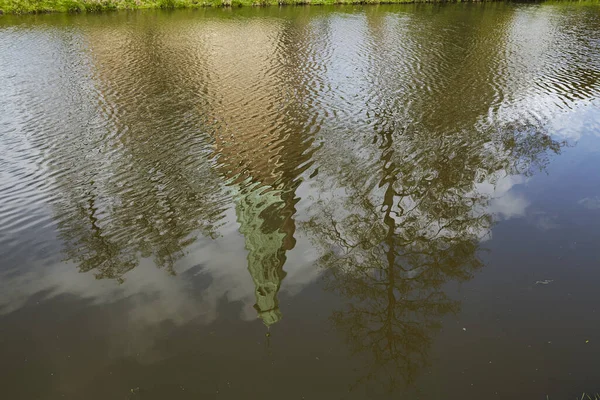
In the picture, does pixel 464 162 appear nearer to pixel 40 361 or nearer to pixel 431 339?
pixel 431 339

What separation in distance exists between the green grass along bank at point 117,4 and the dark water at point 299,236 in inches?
1204

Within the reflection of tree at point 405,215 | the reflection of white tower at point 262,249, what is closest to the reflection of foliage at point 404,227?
the reflection of tree at point 405,215

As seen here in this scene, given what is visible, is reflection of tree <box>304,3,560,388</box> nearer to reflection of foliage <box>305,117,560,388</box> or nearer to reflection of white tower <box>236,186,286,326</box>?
reflection of foliage <box>305,117,560,388</box>

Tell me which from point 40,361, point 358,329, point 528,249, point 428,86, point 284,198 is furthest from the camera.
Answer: point 428,86

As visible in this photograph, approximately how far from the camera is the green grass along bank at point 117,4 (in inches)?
1981

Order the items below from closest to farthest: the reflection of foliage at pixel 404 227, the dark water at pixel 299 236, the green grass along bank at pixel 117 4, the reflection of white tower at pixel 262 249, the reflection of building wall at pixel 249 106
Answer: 1. the dark water at pixel 299 236
2. the reflection of foliage at pixel 404 227
3. the reflection of white tower at pixel 262 249
4. the reflection of building wall at pixel 249 106
5. the green grass along bank at pixel 117 4

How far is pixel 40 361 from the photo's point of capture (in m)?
8.27

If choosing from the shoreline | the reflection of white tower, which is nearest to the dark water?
the reflection of white tower

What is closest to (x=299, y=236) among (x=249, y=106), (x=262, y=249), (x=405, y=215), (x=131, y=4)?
(x=262, y=249)

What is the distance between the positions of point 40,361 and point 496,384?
352 inches

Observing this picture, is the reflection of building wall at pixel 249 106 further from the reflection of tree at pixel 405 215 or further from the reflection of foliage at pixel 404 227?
the reflection of foliage at pixel 404 227

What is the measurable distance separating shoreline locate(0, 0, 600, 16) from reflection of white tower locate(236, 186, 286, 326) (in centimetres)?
5221

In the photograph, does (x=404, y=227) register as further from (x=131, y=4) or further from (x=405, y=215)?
(x=131, y=4)

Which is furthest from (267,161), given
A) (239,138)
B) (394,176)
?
(394,176)
